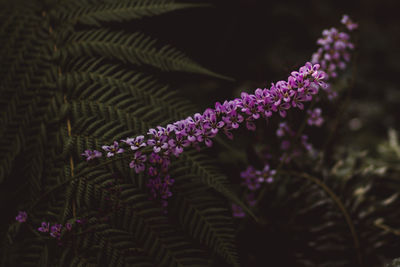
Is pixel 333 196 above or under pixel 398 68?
under

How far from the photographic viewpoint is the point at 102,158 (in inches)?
45.6

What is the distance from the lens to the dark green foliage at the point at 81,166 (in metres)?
1.09

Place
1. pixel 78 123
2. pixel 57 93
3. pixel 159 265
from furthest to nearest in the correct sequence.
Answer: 1. pixel 57 93
2. pixel 78 123
3. pixel 159 265

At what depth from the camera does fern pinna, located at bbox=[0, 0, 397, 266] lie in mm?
1047

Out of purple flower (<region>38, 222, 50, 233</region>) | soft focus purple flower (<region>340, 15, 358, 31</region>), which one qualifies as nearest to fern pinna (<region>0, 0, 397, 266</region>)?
purple flower (<region>38, 222, 50, 233</region>)

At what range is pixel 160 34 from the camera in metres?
2.25

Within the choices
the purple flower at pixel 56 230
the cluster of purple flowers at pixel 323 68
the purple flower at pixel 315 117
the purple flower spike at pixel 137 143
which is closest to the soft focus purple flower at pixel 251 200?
the cluster of purple flowers at pixel 323 68

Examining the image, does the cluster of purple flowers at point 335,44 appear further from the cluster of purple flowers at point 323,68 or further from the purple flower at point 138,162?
the purple flower at point 138,162

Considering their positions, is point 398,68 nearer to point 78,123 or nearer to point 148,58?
point 148,58

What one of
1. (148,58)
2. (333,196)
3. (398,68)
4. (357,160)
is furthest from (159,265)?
(398,68)

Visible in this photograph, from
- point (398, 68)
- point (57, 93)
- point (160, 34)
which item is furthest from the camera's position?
point (398, 68)

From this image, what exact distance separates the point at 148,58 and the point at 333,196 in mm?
1065

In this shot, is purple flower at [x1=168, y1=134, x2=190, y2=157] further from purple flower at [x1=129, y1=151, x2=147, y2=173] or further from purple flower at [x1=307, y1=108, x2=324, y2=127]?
purple flower at [x1=307, y1=108, x2=324, y2=127]

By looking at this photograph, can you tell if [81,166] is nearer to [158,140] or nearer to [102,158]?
[102,158]
